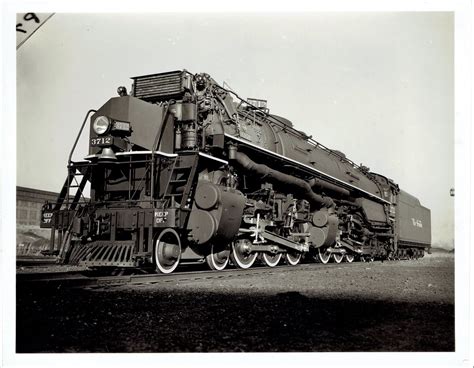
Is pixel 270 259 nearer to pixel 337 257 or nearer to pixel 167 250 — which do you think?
pixel 167 250

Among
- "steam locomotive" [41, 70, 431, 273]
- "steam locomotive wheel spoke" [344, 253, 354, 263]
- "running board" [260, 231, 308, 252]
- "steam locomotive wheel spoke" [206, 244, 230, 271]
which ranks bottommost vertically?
"steam locomotive wheel spoke" [344, 253, 354, 263]

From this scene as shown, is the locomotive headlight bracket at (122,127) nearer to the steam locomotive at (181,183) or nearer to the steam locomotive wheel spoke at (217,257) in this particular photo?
the steam locomotive at (181,183)

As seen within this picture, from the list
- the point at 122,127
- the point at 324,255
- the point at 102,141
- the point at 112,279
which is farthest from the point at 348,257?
the point at 112,279

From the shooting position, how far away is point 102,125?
785cm

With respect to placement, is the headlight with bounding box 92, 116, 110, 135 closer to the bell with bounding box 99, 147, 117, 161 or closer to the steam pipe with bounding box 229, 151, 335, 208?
the bell with bounding box 99, 147, 117, 161

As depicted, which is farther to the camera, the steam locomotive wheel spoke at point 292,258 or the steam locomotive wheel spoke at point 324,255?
the steam locomotive wheel spoke at point 324,255

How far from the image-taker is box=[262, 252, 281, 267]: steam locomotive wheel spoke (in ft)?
34.9

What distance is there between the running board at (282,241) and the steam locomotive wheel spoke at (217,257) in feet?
3.59

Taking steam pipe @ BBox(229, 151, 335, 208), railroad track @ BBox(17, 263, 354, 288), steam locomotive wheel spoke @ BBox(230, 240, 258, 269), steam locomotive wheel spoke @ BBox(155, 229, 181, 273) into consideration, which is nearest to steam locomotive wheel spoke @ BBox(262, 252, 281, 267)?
steam locomotive wheel spoke @ BBox(230, 240, 258, 269)

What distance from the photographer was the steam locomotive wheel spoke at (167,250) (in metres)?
7.62

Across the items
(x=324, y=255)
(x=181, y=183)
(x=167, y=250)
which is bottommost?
(x=324, y=255)

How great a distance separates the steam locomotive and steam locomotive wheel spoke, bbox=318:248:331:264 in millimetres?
1842

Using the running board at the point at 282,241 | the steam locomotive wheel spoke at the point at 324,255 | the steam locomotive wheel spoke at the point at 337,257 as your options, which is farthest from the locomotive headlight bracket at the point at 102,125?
the steam locomotive wheel spoke at the point at 337,257

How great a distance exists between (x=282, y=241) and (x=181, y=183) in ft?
11.8
